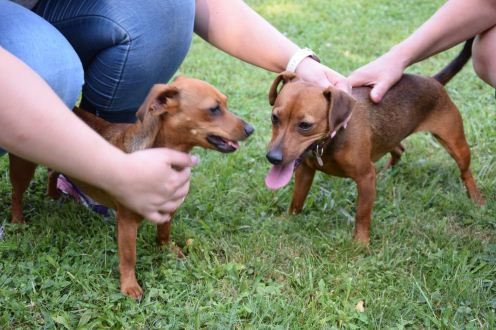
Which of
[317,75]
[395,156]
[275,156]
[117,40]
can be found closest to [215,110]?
[275,156]

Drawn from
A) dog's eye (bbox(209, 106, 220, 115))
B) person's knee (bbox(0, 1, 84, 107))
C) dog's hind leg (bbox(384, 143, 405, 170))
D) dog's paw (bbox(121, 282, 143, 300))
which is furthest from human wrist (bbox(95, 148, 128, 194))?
dog's hind leg (bbox(384, 143, 405, 170))

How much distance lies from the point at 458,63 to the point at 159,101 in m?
2.25

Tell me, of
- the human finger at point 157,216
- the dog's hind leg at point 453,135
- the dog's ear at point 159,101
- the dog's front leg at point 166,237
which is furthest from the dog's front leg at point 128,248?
the dog's hind leg at point 453,135

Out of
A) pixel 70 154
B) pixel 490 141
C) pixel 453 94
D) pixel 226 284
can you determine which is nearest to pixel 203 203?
pixel 226 284

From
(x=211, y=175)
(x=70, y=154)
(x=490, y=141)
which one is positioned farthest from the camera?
(x=490, y=141)

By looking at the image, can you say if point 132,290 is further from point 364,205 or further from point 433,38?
point 433,38

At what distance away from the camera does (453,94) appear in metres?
5.32

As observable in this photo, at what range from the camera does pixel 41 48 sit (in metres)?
2.19

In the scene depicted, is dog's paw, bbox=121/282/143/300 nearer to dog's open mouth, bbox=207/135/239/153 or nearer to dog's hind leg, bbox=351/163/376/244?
dog's open mouth, bbox=207/135/239/153

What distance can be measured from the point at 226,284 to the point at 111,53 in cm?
121

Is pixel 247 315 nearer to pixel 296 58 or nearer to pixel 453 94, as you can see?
pixel 296 58

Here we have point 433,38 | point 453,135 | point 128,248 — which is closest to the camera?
point 128,248

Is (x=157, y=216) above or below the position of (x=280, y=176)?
above

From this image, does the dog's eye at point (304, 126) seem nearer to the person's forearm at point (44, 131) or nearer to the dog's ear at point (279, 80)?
the dog's ear at point (279, 80)
